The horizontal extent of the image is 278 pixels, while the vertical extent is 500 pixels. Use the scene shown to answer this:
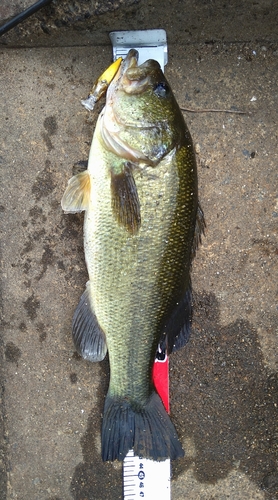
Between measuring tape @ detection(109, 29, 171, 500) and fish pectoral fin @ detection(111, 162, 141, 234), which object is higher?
fish pectoral fin @ detection(111, 162, 141, 234)

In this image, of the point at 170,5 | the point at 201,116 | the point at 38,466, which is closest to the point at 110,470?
the point at 38,466

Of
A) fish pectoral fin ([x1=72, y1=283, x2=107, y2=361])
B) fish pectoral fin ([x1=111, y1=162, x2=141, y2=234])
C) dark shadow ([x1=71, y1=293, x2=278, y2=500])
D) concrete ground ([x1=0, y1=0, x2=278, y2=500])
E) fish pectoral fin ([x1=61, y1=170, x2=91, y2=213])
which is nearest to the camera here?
fish pectoral fin ([x1=111, y1=162, x2=141, y2=234])

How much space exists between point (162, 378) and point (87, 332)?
547 millimetres

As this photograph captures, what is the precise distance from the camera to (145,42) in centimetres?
212

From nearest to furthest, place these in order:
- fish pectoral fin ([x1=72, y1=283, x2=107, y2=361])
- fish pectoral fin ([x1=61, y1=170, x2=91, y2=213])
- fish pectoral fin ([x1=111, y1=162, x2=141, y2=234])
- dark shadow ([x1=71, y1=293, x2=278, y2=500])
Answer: fish pectoral fin ([x1=111, y1=162, x2=141, y2=234]), fish pectoral fin ([x1=61, y1=170, x2=91, y2=213]), fish pectoral fin ([x1=72, y1=283, x2=107, y2=361]), dark shadow ([x1=71, y1=293, x2=278, y2=500])

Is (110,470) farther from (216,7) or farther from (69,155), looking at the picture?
(216,7)

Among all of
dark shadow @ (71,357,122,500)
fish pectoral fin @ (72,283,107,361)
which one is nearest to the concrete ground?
dark shadow @ (71,357,122,500)

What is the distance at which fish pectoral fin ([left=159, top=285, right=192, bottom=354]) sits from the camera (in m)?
2.01

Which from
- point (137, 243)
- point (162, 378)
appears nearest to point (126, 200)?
point (137, 243)

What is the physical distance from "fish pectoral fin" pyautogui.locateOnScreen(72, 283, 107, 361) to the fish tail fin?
241 millimetres

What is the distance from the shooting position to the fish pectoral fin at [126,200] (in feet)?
5.83

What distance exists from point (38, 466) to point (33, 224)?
135cm

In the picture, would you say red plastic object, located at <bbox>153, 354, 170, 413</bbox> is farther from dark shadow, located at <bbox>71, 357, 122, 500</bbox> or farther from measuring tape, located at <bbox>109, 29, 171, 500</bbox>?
dark shadow, located at <bbox>71, 357, 122, 500</bbox>

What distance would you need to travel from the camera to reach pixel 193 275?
91.4 inches
